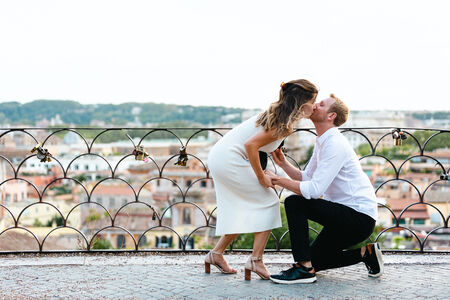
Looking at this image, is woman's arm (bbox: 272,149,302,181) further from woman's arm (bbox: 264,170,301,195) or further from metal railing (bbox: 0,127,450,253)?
metal railing (bbox: 0,127,450,253)

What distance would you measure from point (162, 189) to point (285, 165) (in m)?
66.6

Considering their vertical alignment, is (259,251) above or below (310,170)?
below

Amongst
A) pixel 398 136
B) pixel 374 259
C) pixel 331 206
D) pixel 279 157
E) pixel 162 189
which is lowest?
pixel 162 189

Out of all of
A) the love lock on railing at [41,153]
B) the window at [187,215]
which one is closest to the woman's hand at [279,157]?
the love lock on railing at [41,153]

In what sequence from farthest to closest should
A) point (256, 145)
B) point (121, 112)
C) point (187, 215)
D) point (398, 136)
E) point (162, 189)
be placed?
point (121, 112) → point (162, 189) → point (187, 215) → point (398, 136) → point (256, 145)

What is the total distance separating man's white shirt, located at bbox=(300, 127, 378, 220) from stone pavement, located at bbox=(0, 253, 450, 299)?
1.42 feet

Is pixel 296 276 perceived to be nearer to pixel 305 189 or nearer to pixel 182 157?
pixel 305 189

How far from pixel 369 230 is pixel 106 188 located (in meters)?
63.6

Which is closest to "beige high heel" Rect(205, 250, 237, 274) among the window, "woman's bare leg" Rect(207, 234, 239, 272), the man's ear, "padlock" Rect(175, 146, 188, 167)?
"woman's bare leg" Rect(207, 234, 239, 272)

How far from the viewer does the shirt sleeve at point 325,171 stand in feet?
10.4

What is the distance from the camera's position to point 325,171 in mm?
3195

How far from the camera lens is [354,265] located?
3.71m

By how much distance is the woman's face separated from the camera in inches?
127

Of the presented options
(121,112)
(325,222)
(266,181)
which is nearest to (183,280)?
(266,181)
